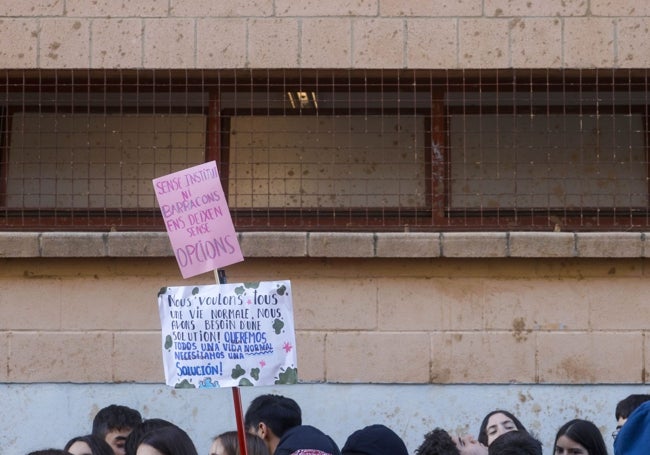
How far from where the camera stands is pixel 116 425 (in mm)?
8078

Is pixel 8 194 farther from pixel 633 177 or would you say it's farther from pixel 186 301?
pixel 633 177

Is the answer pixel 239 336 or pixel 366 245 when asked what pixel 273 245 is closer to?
pixel 366 245

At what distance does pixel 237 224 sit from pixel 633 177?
106 inches

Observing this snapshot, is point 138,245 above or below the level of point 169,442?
above

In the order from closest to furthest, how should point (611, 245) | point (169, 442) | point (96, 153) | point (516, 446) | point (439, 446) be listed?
point (169, 442) → point (516, 446) → point (439, 446) → point (611, 245) → point (96, 153)

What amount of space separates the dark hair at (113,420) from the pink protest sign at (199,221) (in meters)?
1.66

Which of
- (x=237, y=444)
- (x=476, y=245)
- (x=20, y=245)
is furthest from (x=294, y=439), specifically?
(x=20, y=245)

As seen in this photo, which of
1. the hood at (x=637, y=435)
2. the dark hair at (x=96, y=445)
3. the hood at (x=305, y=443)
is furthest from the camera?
the dark hair at (x=96, y=445)

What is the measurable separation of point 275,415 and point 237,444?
1.21 m

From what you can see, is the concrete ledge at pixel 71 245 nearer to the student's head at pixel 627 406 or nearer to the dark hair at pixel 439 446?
the dark hair at pixel 439 446

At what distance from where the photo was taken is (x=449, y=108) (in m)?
9.52

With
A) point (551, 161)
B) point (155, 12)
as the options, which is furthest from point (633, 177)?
point (155, 12)

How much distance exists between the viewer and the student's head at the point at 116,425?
314 inches

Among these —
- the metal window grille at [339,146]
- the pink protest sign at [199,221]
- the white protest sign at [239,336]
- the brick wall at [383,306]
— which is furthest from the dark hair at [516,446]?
the metal window grille at [339,146]
